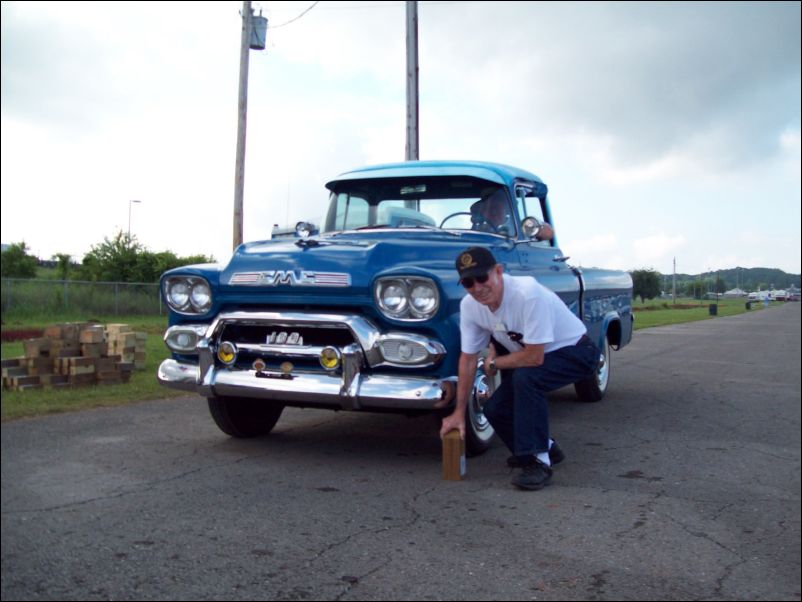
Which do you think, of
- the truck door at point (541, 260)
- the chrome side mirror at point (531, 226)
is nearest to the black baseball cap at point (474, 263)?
the truck door at point (541, 260)

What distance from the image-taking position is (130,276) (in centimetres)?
114

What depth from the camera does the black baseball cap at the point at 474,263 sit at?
2.84 metres

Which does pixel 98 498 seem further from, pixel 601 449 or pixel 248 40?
pixel 601 449

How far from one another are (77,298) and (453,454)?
2213 mm

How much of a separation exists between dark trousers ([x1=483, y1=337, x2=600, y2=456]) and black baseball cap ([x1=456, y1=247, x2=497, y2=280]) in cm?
73

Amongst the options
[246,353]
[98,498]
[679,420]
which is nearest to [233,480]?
[246,353]

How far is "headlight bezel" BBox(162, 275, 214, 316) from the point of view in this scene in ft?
12.9

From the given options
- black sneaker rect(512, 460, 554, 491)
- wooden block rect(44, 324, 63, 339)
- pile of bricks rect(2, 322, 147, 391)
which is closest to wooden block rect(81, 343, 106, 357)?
pile of bricks rect(2, 322, 147, 391)

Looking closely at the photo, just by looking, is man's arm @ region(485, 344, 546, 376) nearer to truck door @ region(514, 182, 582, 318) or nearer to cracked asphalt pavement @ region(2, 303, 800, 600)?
cracked asphalt pavement @ region(2, 303, 800, 600)

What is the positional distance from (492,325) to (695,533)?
1095 millimetres

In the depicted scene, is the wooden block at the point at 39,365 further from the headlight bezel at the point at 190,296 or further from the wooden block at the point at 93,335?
the headlight bezel at the point at 190,296

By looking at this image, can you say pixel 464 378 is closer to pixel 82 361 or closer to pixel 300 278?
pixel 300 278

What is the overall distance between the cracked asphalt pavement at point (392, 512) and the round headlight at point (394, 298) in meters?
0.85

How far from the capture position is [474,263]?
2854 mm
